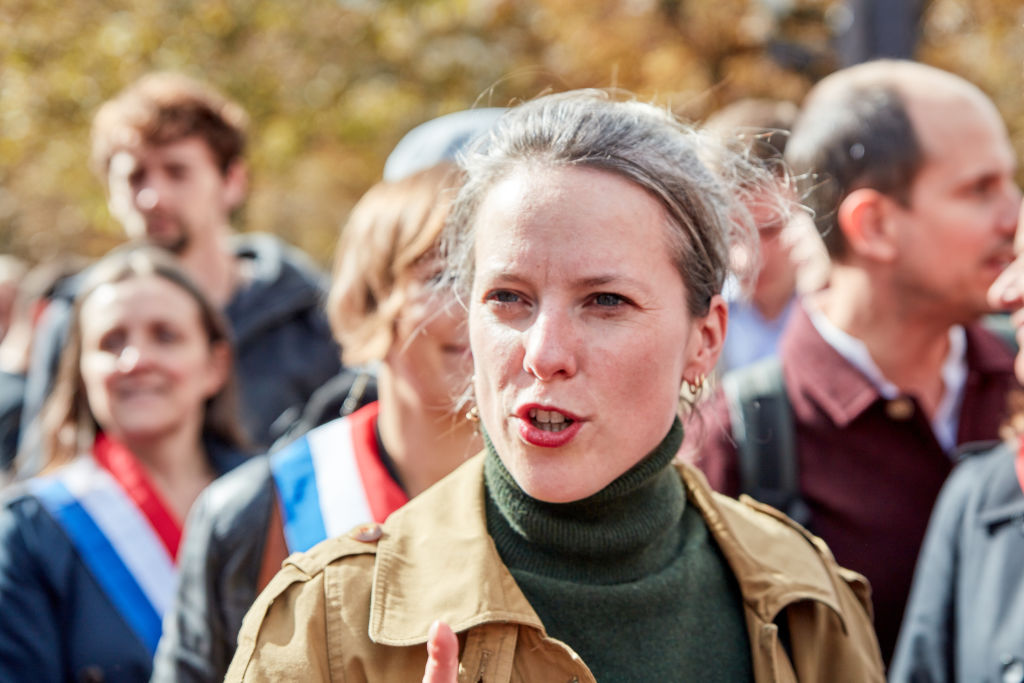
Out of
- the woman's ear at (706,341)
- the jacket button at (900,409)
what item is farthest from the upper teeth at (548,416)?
the jacket button at (900,409)

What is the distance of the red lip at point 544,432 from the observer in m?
1.92

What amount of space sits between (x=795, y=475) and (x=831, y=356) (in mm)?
433

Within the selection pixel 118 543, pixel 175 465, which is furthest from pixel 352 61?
pixel 118 543

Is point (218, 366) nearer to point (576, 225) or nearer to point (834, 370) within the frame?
point (834, 370)

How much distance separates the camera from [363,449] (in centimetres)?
289

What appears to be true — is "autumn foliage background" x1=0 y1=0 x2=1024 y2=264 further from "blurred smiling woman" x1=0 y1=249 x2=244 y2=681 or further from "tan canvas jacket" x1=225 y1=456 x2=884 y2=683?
"tan canvas jacket" x1=225 y1=456 x2=884 y2=683

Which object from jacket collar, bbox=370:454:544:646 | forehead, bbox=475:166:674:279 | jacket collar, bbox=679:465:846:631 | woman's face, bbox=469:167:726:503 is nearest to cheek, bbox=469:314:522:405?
woman's face, bbox=469:167:726:503

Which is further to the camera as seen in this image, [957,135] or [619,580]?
[957,135]

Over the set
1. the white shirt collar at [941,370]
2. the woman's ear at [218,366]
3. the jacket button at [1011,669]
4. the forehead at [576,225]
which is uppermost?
the forehead at [576,225]

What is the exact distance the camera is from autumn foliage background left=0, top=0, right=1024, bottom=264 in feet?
33.8

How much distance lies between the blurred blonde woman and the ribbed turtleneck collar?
1.92 feet

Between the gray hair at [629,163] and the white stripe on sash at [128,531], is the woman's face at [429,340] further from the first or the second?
the white stripe on sash at [128,531]

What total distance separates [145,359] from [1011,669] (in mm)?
2710

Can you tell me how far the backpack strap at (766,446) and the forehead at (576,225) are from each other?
46.4 inches
